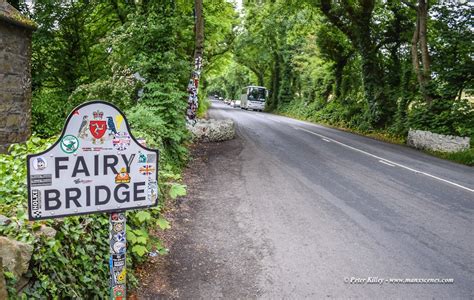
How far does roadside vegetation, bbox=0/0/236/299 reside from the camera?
9.66 feet

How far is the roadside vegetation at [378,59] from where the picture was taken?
1603 cm

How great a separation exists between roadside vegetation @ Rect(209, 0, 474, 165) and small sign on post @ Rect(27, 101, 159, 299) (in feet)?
45.3

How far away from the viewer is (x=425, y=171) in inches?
416

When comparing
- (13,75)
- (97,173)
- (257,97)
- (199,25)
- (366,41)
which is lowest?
(257,97)

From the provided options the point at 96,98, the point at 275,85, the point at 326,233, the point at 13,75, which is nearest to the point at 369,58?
the point at 96,98

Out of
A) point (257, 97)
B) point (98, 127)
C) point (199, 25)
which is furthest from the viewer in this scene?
point (257, 97)

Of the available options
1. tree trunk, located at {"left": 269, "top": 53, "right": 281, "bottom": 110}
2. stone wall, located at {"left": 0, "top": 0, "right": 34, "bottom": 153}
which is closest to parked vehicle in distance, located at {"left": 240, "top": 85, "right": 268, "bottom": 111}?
tree trunk, located at {"left": 269, "top": 53, "right": 281, "bottom": 110}

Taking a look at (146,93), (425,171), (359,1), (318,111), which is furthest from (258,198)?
(318,111)

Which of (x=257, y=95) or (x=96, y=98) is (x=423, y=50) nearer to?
(x=96, y=98)

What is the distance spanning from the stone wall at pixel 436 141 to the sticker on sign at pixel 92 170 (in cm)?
1538

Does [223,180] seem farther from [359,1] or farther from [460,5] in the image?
[359,1]

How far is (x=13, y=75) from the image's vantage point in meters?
7.81

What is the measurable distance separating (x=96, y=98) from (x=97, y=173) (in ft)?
24.9

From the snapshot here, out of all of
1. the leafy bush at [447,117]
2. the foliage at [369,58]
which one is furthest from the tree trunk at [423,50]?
the leafy bush at [447,117]
